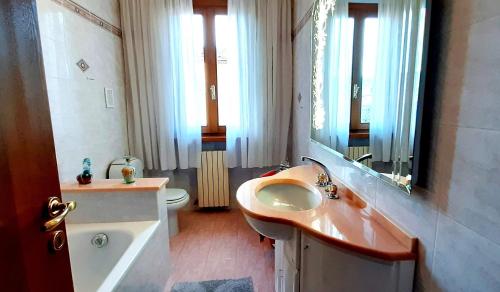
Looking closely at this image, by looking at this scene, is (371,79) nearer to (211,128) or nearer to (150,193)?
(150,193)

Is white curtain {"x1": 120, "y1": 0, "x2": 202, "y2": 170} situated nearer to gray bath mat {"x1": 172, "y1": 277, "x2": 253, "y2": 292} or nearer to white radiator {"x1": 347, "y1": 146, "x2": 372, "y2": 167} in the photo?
gray bath mat {"x1": 172, "y1": 277, "x2": 253, "y2": 292}

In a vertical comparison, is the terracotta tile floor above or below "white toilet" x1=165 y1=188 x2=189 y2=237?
below

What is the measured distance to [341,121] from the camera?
138cm

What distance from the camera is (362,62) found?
3.79 ft

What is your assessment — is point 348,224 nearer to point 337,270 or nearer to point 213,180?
point 337,270

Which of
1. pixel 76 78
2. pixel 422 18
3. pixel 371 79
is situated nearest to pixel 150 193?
pixel 76 78

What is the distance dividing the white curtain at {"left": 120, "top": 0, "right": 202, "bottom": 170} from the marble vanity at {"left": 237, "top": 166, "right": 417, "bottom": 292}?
152 centimetres

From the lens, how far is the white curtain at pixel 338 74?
1.30 metres

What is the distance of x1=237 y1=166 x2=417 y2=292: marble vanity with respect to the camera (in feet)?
2.62

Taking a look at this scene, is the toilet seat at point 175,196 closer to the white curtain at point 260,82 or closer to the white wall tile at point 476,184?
the white curtain at point 260,82

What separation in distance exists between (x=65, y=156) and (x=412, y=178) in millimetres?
2043

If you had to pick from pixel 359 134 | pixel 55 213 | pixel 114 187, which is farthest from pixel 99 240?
pixel 359 134

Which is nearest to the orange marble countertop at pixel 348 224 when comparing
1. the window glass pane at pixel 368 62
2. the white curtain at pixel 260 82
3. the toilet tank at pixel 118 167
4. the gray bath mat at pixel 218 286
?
the window glass pane at pixel 368 62

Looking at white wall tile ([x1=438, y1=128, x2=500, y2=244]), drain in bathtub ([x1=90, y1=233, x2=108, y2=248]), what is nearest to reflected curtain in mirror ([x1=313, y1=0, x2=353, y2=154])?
white wall tile ([x1=438, y1=128, x2=500, y2=244])
